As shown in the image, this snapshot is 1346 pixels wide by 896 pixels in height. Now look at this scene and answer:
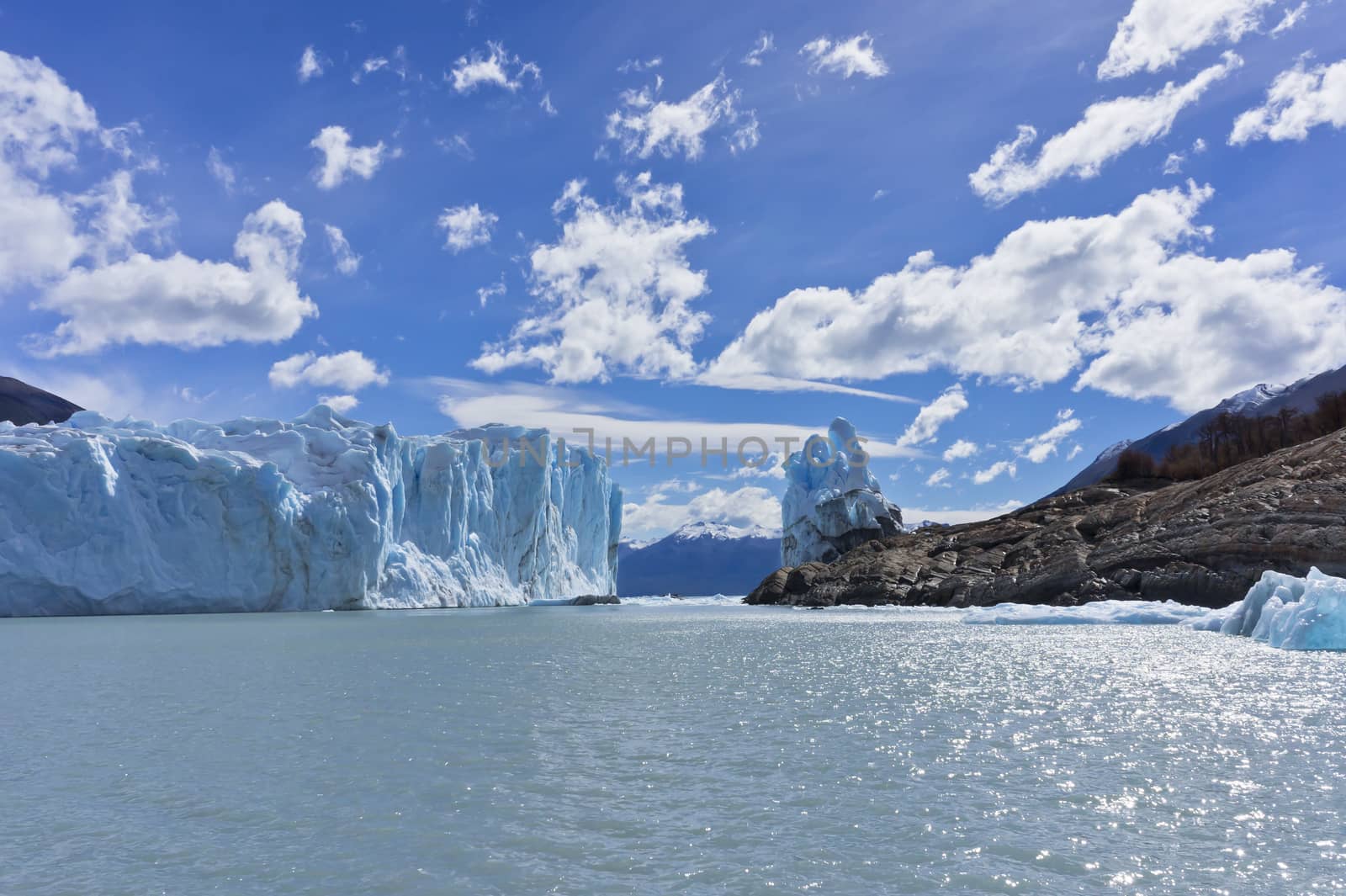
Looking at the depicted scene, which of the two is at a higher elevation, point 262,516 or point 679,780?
point 262,516

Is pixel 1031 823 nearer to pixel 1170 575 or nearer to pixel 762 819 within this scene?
pixel 762 819

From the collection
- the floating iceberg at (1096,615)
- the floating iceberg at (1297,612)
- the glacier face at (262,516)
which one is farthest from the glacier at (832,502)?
the floating iceberg at (1297,612)

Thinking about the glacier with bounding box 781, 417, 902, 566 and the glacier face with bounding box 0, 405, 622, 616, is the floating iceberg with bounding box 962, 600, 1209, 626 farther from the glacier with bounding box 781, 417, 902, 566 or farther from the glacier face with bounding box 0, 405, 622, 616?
the glacier with bounding box 781, 417, 902, 566

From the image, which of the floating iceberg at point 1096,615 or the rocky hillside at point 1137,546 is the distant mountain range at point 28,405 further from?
the floating iceberg at point 1096,615

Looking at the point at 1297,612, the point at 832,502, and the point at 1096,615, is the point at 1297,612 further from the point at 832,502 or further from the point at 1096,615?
the point at 832,502

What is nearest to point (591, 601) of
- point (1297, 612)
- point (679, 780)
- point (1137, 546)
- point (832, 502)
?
point (832, 502)

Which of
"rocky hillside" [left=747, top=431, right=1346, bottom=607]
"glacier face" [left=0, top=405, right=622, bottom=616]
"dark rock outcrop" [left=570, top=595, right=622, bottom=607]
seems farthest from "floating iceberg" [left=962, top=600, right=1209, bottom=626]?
"dark rock outcrop" [left=570, top=595, right=622, bottom=607]

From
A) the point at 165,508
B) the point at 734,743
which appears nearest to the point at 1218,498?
the point at 734,743
